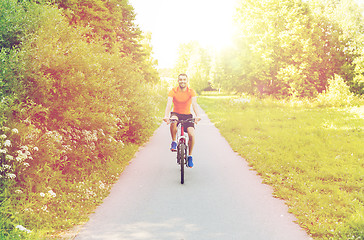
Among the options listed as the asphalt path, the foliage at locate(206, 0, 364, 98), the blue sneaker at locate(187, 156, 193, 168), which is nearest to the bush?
the foliage at locate(206, 0, 364, 98)

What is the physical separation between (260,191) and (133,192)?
8.44 ft

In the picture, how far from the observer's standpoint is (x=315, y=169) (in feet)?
25.0

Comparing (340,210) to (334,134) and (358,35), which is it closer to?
(334,134)

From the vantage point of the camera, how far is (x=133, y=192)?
5.97m

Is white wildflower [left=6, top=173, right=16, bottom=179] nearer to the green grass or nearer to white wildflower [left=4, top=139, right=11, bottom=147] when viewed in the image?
white wildflower [left=4, top=139, right=11, bottom=147]

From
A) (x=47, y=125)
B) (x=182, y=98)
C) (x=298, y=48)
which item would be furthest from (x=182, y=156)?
(x=298, y=48)

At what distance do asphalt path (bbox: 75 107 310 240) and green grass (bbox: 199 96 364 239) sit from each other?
0.36m

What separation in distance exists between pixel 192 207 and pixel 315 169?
160 inches

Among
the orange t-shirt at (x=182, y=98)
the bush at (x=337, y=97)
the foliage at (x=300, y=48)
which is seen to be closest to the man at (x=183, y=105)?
the orange t-shirt at (x=182, y=98)

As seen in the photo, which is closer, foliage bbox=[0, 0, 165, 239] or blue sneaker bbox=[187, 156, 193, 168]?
foliage bbox=[0, 0, 165, 239]

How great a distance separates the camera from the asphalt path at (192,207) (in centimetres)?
422

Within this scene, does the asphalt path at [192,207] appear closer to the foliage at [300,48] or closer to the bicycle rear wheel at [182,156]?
the bicycle rear wheel at [182,156]

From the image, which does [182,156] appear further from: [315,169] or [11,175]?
[315,169]

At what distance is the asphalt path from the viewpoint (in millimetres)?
4219
